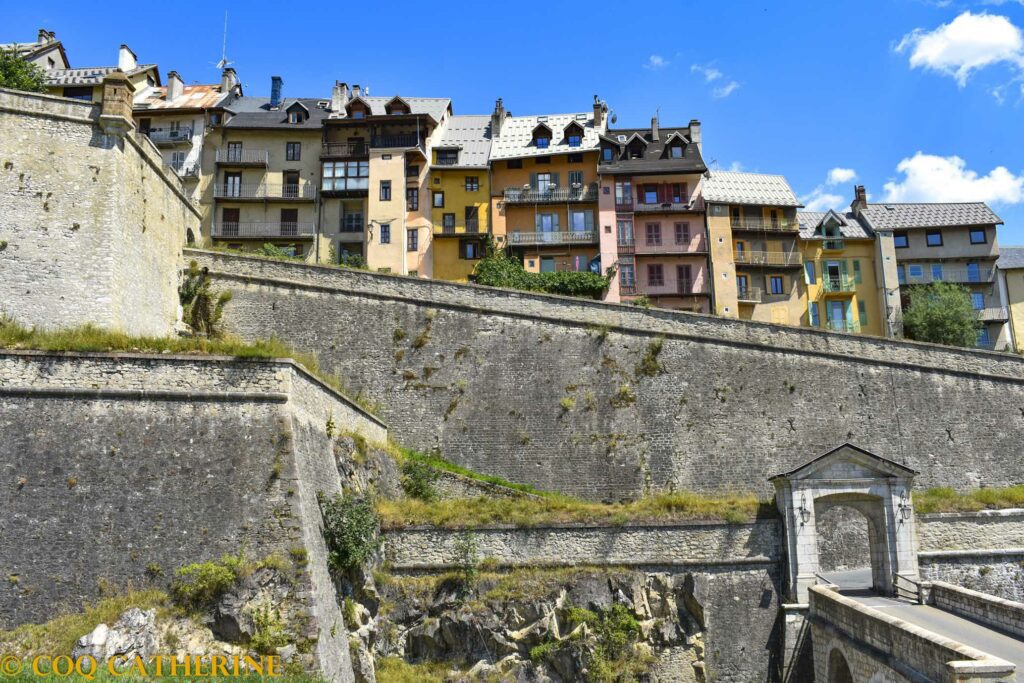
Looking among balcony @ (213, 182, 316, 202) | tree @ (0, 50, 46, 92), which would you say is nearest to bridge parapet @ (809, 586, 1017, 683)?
balcony @ (213, 182, 316, 202)

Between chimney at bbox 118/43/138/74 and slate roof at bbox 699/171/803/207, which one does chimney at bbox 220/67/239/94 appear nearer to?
chimney at bbox 118/43/138/74

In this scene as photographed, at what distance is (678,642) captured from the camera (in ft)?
70.3

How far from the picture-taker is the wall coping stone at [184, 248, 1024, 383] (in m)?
29.3

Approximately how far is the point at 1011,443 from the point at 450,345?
20.0m

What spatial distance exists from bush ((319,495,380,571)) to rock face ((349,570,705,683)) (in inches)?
79.8

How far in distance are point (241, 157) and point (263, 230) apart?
4379mm

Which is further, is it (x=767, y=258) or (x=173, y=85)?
(x=173, y=85)

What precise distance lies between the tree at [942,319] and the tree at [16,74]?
43142 mm

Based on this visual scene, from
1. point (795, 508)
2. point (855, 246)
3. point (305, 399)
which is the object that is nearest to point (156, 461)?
point (305, 399)

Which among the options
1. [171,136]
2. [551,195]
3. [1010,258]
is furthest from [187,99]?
[1010,258]

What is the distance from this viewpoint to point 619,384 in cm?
2869

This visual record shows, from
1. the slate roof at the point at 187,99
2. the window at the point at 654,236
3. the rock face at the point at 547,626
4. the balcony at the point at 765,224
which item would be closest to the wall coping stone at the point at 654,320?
A: the rock face at the point at 547,626

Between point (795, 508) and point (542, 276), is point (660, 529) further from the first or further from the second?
point (542, 276)

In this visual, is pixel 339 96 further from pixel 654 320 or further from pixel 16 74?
pixel 654 320
